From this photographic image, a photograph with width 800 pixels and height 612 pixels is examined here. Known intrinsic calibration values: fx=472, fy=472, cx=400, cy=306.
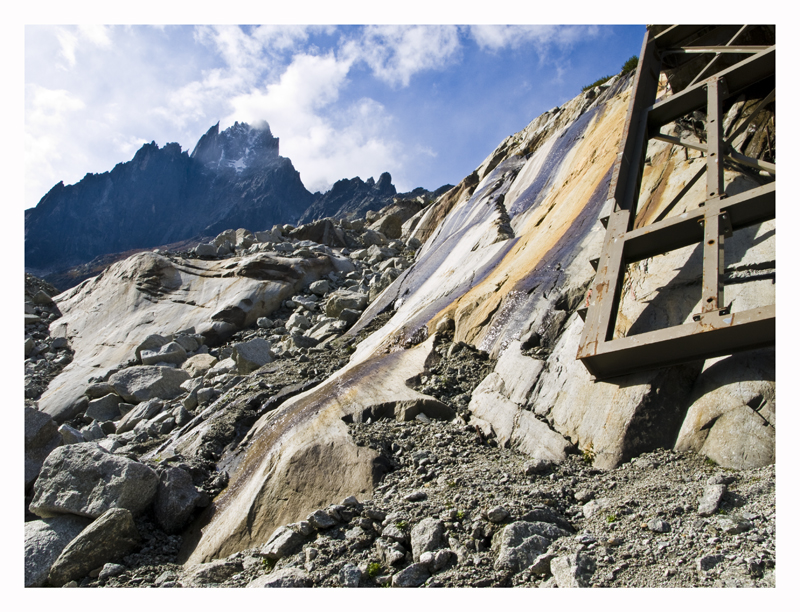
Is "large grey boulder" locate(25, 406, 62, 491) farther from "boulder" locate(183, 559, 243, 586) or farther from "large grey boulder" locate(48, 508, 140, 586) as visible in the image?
"boulder" locate(183, 559, 243, 586)

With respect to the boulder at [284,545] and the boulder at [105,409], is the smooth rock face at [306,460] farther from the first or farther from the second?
the boulder at [105,409]

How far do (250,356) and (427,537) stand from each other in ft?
25.2

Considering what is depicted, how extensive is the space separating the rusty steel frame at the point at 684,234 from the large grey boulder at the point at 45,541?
17.0ft

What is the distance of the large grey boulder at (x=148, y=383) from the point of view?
10586mm

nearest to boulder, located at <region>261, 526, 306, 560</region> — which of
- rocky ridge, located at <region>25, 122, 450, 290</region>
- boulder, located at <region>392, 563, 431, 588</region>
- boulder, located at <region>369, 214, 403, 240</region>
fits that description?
boulder, located at <region>392, 563, 431, 588</region>

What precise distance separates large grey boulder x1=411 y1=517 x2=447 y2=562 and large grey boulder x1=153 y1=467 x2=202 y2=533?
9.14 feet

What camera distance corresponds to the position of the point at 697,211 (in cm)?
448

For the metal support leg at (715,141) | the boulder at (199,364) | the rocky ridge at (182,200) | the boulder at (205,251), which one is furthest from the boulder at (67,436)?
the rocky ridge at (182,200)

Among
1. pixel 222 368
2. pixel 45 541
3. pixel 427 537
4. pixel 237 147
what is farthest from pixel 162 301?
pixel 237 147

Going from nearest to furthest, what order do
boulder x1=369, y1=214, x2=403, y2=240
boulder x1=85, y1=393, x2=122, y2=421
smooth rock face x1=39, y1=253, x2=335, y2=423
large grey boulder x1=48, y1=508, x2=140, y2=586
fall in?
large grey boulder x1=48, y1=508, x2=140, y2=586 < boulder x1=85, y1=393, x2=122, y2=421 < smooth rock face x1=39, y1=253, x2=335, y2=423 < boulder x1=369, y1=214, x2=403, y2=240

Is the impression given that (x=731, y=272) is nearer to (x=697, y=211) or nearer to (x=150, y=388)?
(x=697, y=211)

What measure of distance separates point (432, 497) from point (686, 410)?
2.36 meters

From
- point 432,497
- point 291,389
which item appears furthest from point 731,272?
point 291,389

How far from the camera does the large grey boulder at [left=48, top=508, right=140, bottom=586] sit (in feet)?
13.4
